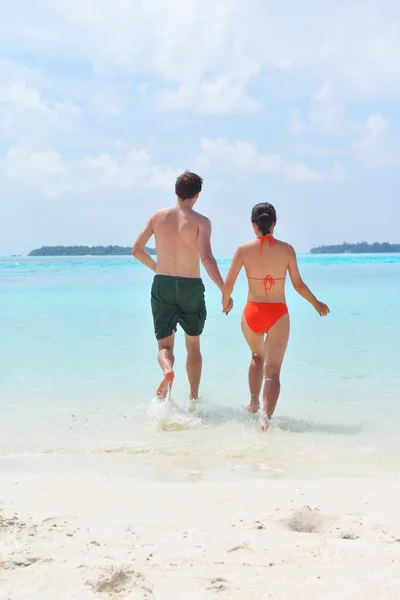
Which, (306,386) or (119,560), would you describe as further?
(306,386)

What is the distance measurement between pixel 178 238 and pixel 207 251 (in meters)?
0.29

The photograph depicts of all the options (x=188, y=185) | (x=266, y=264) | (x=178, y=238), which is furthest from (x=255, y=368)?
(x=188, y=185)

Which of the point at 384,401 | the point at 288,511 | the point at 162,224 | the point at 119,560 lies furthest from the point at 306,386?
the point at 119,560

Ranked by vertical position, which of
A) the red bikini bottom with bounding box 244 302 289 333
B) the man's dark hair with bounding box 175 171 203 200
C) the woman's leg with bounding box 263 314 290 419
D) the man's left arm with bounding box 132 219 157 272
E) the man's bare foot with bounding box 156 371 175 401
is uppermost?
the man's dark hair with bounding box 175 171 203 200

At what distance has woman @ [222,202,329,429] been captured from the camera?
17.2 ft

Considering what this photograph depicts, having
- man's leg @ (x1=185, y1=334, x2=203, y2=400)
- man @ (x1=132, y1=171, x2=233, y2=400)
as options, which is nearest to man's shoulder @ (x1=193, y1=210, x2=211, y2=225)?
man @ (x1=132, y1=171, x2=233, y2=400)

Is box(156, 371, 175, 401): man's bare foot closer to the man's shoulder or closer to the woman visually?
the woman

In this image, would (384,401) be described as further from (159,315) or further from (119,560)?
(119,560)

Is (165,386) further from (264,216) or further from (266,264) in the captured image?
(264,216)

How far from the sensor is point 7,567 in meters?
2.56

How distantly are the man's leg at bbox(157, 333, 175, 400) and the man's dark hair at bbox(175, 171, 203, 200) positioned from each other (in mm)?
1235

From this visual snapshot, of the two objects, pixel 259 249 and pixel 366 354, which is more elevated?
pixel 259 249

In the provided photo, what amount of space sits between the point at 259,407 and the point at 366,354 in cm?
337

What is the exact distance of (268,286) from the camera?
5.33 meters
